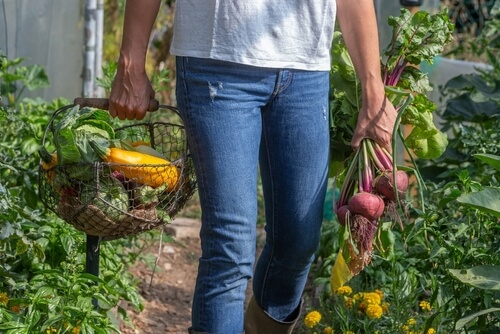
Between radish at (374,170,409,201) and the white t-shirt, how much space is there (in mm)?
464

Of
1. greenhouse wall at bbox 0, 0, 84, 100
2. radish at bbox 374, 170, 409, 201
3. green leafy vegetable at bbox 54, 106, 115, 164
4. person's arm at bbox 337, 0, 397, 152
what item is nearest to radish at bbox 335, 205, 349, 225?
radish at bbox 374, 170, 409, 201

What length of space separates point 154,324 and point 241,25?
1.91 m

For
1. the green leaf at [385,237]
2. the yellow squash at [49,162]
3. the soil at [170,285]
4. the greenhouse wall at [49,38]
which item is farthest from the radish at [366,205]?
the greenhouse wall at [49,38]

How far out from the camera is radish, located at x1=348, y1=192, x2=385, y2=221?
3.19 m

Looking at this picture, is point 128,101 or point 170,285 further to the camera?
point 170,285

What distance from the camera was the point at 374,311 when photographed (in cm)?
364

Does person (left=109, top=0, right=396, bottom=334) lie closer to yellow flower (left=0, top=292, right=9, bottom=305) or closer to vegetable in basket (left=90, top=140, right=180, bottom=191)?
vegetable in basket (left=90, top=140, right=180, bottom=191)

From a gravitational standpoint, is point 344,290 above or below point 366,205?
below

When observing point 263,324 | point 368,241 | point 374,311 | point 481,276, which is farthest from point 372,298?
point 481,276

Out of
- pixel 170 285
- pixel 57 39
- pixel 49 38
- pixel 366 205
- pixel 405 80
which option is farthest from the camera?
pixel 57 39

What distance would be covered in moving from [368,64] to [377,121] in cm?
19

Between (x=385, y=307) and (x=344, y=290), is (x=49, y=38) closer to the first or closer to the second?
(x=344, y=290)

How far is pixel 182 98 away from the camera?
119 inches

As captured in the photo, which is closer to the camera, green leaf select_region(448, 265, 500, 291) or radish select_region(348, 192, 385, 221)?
green leaf select_region(448, 265, 500, 291)
